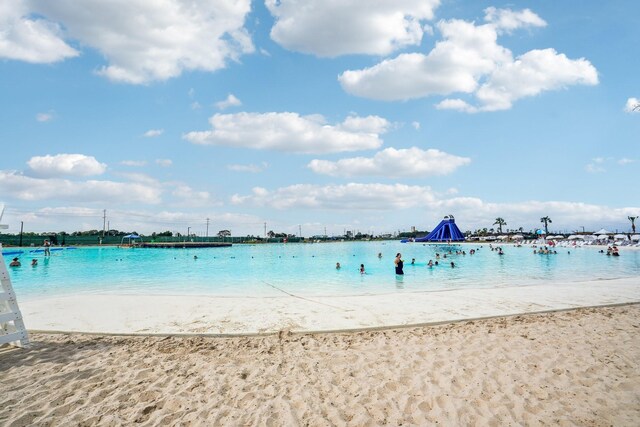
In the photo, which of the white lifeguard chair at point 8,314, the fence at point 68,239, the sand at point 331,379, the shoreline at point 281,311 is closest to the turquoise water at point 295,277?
the shoreline at point 281,311

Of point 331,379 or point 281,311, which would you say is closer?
point 331,379

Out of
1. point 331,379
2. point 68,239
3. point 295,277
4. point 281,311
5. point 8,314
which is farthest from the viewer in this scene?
point 68,239

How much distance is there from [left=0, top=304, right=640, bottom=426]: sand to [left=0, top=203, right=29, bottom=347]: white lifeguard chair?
11.0 inches

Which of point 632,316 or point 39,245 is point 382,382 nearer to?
point 632,316

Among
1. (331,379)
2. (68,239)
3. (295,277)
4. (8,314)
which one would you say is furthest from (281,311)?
(68,239)

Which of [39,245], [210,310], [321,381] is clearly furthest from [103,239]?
[321,381]

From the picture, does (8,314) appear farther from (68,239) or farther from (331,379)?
(68,239)

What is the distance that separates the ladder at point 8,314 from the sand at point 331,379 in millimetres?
286

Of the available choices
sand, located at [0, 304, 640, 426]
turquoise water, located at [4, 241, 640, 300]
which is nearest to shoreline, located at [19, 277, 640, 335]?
sand, located at [0, 304, 640, 426]

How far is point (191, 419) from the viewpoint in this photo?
4.08 meters

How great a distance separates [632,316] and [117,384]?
12.0 meters

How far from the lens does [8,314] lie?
5992 mm

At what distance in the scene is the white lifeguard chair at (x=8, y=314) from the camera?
5.98 m

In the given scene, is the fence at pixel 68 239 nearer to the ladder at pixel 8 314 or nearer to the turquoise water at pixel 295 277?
the turquoise water at pixel 295 277
